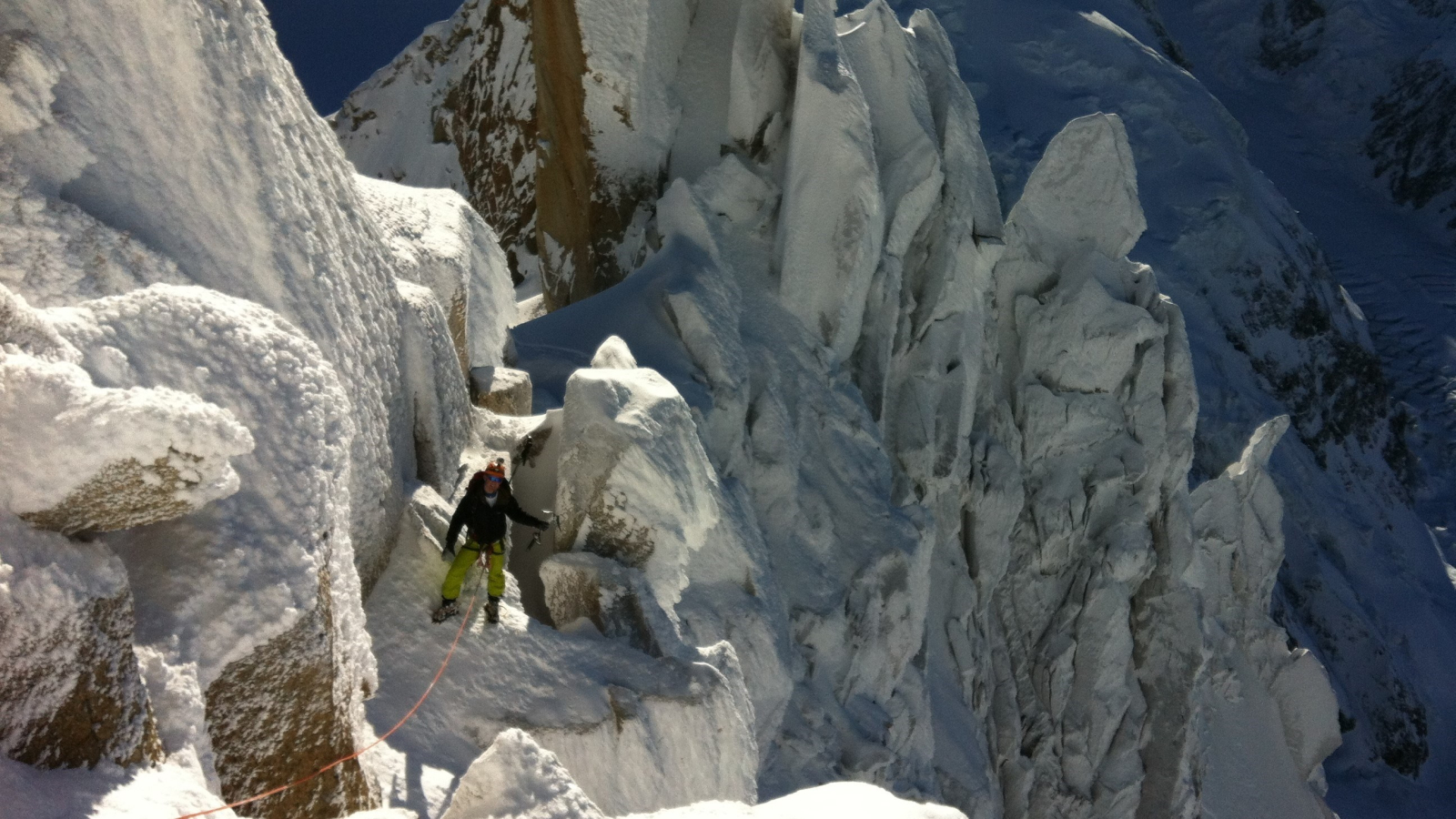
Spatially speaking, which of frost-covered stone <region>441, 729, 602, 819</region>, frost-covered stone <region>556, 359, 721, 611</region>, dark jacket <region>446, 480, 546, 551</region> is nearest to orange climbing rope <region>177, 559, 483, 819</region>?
dark jacket <region>446, 480, 546, 551</region>

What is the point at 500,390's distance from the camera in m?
11.3

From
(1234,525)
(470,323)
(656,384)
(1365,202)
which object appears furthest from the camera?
(1365,202)

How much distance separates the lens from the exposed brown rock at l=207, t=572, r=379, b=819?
534 cm

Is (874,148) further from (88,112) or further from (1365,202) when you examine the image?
(1365,202)

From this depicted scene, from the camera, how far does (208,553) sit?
17.0 feet

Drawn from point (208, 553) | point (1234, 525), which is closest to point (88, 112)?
point (208, 553)

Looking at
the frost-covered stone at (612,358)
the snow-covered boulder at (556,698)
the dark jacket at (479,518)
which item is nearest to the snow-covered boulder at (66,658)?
the snow-covered boulder at (556,698)

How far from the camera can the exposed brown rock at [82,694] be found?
4.16 meters

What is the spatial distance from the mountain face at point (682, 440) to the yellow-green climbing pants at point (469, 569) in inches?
12.7

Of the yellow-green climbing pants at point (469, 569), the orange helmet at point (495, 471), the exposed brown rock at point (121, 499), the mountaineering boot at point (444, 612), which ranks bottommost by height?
the mountaineering boot at point (444, 612)

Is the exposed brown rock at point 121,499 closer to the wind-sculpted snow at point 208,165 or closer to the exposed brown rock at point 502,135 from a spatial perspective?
the wind-sculpted snow at point 208,165

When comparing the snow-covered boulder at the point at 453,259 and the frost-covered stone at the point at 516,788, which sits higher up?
the frost-covered stone at the point at 516,788

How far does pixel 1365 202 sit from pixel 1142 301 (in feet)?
106

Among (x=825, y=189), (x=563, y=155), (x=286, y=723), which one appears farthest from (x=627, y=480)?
(x=563, y=155)
